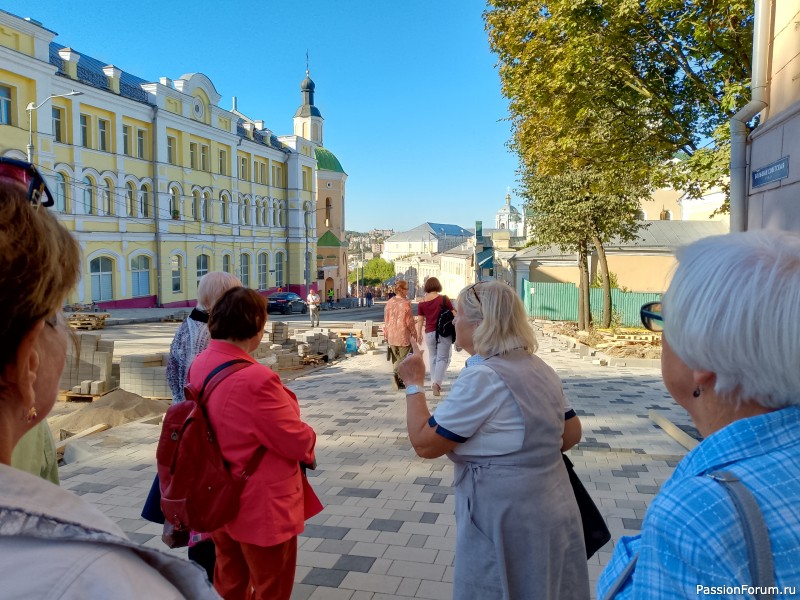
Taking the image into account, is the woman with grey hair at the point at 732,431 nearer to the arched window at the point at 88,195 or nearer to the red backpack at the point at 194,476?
the red backpack at the point at 194,476

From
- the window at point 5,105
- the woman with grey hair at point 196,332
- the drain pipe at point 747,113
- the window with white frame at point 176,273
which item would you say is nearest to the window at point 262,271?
the window with white frame at point 176,273

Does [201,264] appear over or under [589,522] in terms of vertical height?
over

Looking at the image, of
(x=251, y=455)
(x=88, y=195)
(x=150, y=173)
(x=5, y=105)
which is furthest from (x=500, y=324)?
(x=150, y=173)

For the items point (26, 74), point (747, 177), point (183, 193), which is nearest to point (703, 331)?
point (747, 177)

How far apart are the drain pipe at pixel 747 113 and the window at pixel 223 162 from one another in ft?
132

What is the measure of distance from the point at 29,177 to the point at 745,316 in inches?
57.0

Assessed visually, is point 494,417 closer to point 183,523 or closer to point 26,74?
point 183,523

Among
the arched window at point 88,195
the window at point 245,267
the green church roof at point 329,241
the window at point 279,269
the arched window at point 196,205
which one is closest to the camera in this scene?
the arched window at point 88,195

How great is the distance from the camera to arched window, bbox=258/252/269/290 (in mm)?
49406

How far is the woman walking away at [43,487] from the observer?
0.77 m

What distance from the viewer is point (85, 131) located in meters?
32.5

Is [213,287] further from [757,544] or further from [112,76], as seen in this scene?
[112,76]

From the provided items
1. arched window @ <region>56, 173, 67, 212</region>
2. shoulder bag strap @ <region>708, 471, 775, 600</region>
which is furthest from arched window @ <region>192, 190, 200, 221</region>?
shoulder bag strap @ <region>708, 471, 775, 600</region>

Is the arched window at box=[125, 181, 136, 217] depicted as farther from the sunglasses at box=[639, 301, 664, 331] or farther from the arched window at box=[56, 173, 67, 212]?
the sunglasses at box=[639, 301, 664, 331]
